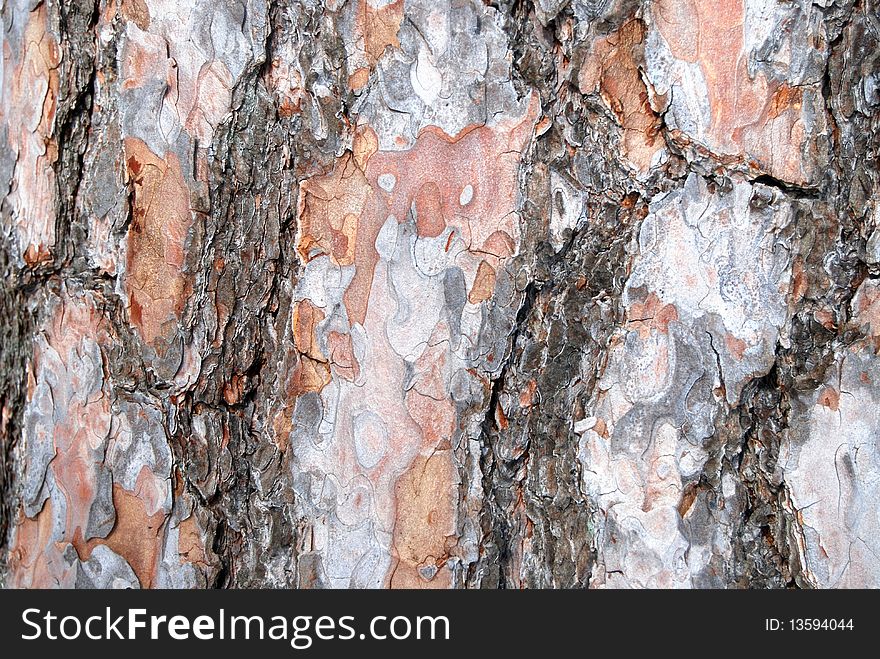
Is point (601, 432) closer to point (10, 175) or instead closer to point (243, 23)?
point (243, 23)

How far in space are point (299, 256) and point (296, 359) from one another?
0.39ft

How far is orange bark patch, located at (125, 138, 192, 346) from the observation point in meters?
0.77

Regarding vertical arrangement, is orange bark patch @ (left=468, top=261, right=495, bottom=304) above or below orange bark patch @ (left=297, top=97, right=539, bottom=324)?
below

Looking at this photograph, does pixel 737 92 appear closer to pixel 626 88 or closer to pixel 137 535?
pixel 626 88

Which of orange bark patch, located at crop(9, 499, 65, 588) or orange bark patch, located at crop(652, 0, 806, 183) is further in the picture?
orange bark patch, located at crop(9, 499, 65, 588)

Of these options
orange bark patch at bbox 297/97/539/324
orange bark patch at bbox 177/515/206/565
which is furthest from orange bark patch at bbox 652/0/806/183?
orange bark patch at bbox 177/515/206/565

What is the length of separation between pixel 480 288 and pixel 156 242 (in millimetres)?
375

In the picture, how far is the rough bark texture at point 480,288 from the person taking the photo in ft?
2.42

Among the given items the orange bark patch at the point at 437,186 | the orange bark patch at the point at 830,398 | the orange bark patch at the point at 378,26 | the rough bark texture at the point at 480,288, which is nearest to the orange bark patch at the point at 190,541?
the rough bark texture at the point at 480,288

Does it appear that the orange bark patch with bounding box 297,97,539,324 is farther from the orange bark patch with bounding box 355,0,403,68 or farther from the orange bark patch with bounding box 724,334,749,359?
the orange bark patch with bounding box 724,334,749,359

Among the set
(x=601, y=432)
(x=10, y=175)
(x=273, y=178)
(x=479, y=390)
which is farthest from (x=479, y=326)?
(x=10, y=175)

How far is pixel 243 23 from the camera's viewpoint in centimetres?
76

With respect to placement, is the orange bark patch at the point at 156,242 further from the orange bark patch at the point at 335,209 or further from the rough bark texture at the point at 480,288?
the orange bark patch at the point at 335,209

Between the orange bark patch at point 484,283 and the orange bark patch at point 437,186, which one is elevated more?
the orange bark patch at point 437,186
